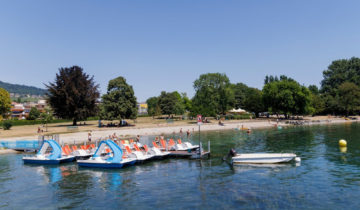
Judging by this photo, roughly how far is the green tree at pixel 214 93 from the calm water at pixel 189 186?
7267 cm

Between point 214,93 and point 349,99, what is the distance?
203 ft

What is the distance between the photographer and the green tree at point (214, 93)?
106m

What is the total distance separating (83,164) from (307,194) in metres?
23.4

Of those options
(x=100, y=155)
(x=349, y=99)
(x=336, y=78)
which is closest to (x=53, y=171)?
(x=100, y=155)

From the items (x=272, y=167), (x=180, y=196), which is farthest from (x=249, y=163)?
(x=180, y=196)

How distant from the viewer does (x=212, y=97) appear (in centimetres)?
10544

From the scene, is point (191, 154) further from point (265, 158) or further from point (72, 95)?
point (72, 95)

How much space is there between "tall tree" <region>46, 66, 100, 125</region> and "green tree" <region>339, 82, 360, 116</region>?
106 m

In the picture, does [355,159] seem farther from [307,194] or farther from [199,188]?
[199,188]

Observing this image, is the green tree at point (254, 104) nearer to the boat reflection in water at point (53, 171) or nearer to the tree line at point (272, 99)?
the tree line at point (272, 99)

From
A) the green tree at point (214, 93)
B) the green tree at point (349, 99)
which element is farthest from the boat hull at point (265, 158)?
the green tree at point (349, 99)

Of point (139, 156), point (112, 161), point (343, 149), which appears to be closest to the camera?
point (112, 161)

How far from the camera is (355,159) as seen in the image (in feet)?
102

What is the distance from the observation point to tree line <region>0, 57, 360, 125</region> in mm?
76375
